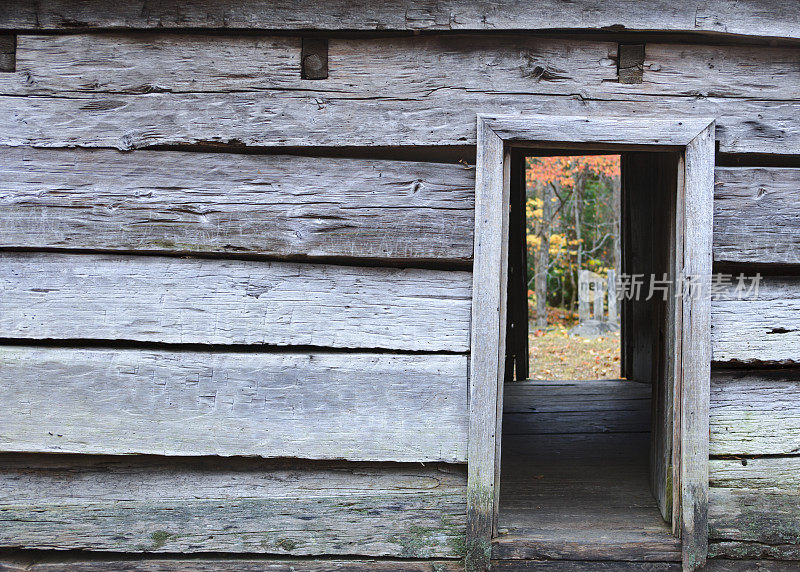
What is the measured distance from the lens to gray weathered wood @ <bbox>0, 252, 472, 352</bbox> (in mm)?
2346

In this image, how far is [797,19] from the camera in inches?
93.4

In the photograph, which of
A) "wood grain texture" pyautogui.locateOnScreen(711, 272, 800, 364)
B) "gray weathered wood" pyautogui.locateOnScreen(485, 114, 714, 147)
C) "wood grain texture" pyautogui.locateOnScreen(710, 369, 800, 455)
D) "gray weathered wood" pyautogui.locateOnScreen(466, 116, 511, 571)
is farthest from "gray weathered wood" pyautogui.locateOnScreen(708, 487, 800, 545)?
"gray weathered wood" pyautogui.locateOnScreen(485, 114, 714, 147)

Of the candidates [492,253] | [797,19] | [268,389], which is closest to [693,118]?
[797,19]

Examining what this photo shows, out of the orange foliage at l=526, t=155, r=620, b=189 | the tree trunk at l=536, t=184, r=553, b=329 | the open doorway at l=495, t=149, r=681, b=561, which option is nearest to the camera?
the open doorway at l=495, t=149, r=681, b=561

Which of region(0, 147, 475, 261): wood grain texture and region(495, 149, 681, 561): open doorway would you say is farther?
region(495, 149, 681, 561): open doorway

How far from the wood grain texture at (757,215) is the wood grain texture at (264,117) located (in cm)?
35

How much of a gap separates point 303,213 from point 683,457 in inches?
69.1

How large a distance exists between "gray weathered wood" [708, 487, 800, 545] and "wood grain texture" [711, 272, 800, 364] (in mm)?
539

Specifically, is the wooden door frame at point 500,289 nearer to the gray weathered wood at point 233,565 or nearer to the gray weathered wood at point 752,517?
the gray weathered wood at point 752,517

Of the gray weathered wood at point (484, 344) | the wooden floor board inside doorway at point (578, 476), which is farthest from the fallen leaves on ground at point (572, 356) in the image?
the gray weathered wood at point (484, 344)

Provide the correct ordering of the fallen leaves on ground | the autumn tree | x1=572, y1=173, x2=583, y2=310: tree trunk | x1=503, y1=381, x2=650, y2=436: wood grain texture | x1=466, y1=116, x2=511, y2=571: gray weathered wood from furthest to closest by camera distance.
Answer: x1=572, y1=173, x2=583, y2=310: tree trunk → the autumn tree → the fallen leaves on ground → x1=503, y1=381, x2=650, y2=436: wood grain texture → x1=466, y1=116, x2=511, y2=571: gray weathered wood

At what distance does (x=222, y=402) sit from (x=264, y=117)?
1.11 metres

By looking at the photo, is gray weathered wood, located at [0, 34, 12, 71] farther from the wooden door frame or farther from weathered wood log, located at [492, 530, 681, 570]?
weathered wood log, located at [492, 530, 681, 570]

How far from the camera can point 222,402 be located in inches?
92.4
